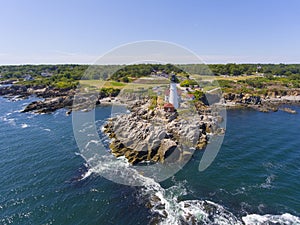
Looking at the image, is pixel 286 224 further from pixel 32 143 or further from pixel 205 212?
pixel 32 143

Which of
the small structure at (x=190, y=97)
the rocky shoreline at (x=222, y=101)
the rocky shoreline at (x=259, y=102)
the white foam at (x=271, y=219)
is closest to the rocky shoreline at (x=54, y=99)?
the rocky shoreline at (x=222, y=101)

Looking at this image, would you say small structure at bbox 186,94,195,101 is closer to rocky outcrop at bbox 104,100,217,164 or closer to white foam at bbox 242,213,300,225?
rocky outcrop at bbox 104,100,217,164

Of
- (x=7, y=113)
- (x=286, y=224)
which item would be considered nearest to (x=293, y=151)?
(x=286, y=224)

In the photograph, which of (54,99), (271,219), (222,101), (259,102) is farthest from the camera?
(222,101)

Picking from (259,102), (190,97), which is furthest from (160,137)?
(259,102)

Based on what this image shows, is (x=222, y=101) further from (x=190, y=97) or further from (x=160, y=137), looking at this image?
(x=160, y=137)

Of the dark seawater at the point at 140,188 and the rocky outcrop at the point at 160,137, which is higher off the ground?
the rocky outcrop at the point at 160,137

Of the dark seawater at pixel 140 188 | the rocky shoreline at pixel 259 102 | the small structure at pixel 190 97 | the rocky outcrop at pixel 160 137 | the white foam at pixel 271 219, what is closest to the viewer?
the white foam at pixel 271 219

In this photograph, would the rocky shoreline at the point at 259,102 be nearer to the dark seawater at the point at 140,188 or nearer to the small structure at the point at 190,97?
the small structure at the point at 190,97
